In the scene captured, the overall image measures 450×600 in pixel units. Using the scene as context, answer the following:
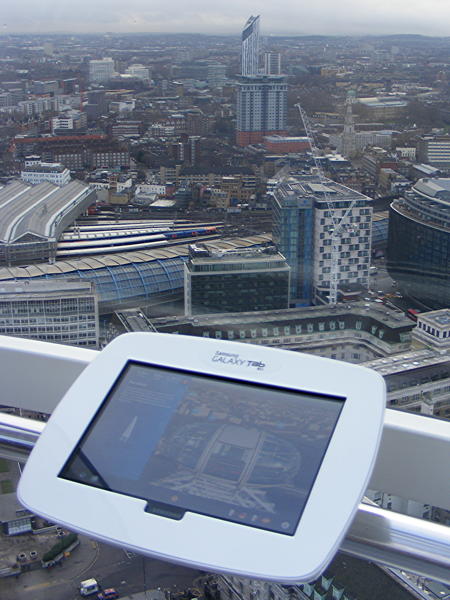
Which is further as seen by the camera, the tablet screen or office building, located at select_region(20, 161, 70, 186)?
office building, located at select_region(20, 161, 70, 186)

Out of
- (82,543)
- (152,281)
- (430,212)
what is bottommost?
(152,281)

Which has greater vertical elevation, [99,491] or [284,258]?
[99,491]

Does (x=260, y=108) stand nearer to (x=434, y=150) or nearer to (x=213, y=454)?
(x=434, y=150)

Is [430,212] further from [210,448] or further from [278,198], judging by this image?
[210,448]

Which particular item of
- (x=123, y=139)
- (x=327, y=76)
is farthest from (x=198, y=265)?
(x=123, y=139)

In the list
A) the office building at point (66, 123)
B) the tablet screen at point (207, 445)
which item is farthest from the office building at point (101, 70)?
the tablet screen at point (207, 445)

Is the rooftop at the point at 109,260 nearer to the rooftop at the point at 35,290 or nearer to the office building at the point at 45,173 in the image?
the rooftop at the point at 35,290

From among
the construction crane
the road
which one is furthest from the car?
the construction crane

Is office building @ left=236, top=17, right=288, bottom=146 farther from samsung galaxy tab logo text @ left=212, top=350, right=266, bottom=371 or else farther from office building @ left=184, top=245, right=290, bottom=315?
samsung galaxy tab logo text @ left=212, top=350, right=266, bottom=371
